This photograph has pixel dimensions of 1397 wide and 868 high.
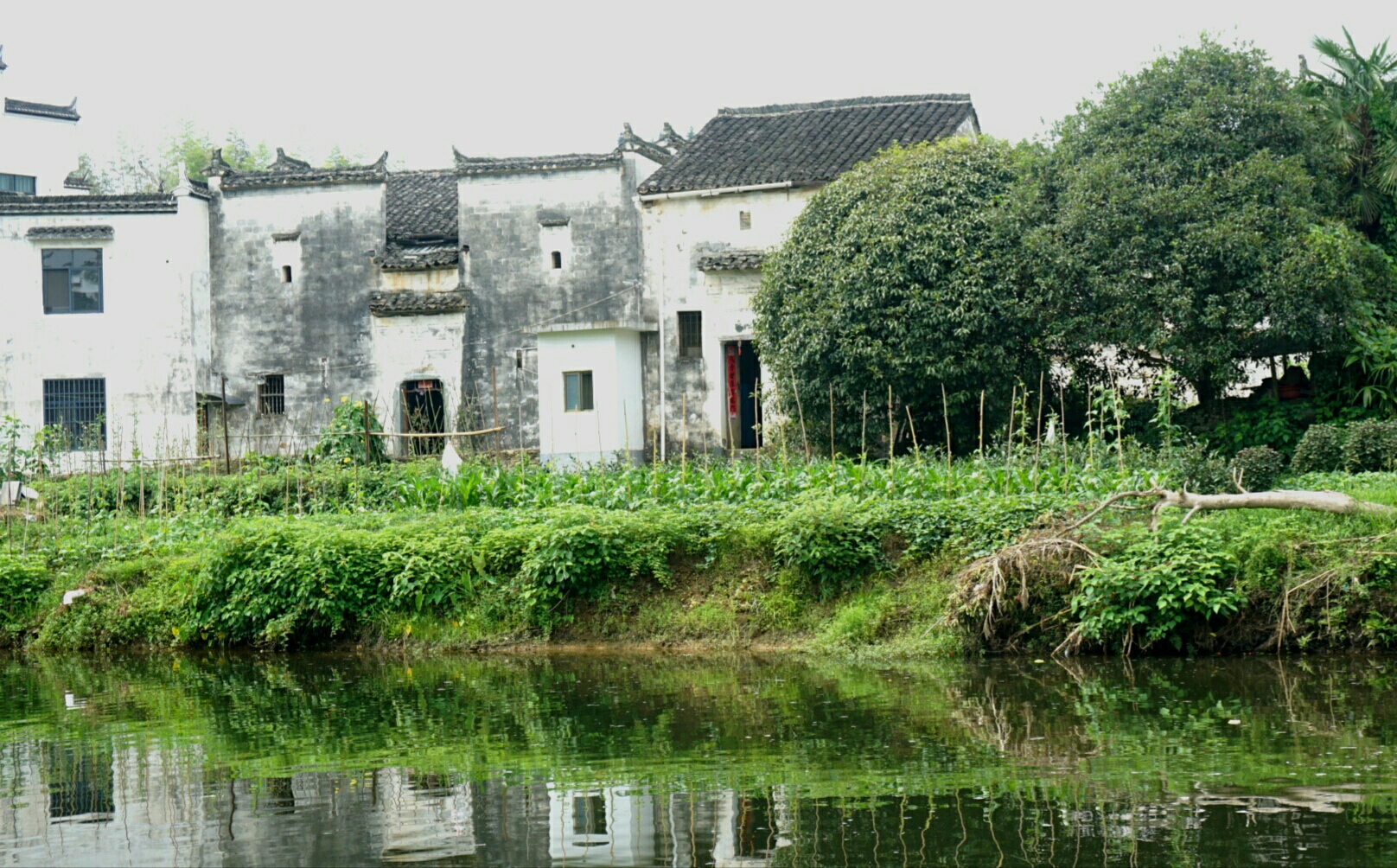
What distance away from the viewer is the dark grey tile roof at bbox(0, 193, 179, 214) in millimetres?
28297

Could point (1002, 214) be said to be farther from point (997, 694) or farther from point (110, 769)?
point (110, 769)

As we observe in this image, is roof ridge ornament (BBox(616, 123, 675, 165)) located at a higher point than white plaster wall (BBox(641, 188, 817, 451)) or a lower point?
higher

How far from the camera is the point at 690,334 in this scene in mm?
26500

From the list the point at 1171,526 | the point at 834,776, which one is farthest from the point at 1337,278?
the point at 834,776

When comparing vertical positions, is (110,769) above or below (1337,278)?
below

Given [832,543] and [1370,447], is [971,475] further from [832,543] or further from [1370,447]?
[1370,447]

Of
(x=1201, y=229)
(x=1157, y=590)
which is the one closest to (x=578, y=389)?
(x=1201, y=229)

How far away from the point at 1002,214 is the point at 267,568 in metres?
10.9

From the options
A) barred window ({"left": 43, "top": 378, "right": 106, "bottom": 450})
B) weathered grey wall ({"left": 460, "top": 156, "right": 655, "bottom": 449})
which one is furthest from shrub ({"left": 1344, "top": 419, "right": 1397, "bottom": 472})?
barred window ({"left": 43, "top": 378, "right": 106, "bottom": 450})

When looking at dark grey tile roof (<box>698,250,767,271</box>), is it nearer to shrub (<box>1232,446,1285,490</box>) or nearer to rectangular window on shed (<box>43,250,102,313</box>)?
shrub (<box>1232,446,1285,490</box>)

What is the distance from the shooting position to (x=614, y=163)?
27375 millimetres

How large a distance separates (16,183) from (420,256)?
12.6 m

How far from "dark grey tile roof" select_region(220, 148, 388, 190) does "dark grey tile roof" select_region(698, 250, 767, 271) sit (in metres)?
6.88

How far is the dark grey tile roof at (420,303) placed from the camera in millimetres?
27688
